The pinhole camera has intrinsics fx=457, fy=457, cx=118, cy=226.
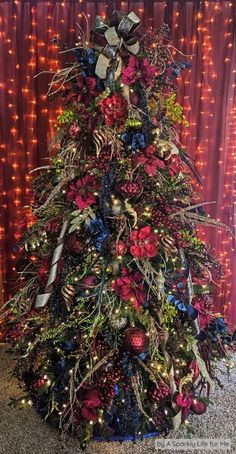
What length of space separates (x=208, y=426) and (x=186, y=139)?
1.57 meters

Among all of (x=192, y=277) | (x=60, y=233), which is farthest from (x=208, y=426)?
(x=60, y=233)

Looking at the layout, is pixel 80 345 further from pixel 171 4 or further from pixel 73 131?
pixel 171 4

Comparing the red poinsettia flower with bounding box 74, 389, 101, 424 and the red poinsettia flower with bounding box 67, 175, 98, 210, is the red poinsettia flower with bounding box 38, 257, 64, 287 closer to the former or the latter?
the red poinsettia flower with bounding box 67, 175, 98, 210

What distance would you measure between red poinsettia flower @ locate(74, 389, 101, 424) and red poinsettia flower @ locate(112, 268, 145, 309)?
15.9 inches

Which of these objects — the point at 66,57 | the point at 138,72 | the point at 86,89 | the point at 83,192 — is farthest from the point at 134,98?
the point at 66,57

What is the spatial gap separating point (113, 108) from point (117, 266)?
0.63 meters

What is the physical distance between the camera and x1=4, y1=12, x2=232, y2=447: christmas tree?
183 centimetres

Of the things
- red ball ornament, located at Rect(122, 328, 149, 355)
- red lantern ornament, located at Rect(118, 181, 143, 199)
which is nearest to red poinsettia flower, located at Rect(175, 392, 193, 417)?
red ball ornament, located at Rect(122, 328, 149, 355)

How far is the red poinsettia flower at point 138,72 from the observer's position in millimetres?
1835

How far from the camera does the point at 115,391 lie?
6.08 feet

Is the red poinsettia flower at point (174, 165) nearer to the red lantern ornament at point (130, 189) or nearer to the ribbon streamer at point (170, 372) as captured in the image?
the red lantern ornament at point (130, 189)

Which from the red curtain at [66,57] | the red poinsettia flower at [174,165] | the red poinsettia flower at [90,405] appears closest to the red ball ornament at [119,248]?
the red poinsettia flower at [174,165]

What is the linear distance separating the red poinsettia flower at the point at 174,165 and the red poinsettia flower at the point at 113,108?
0.30 metres

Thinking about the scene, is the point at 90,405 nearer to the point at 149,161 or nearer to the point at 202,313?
the point at 202,313
